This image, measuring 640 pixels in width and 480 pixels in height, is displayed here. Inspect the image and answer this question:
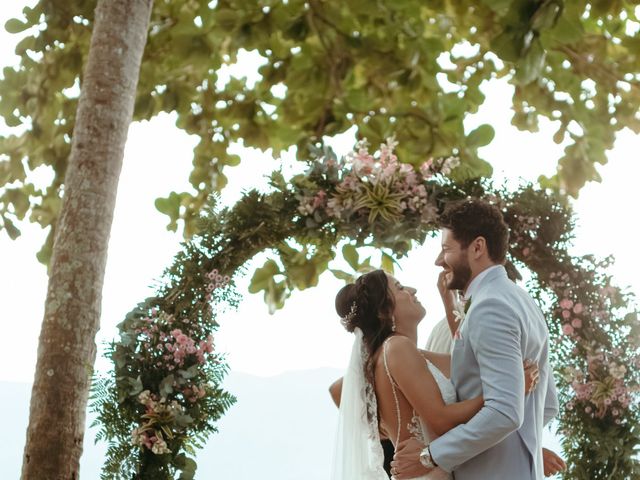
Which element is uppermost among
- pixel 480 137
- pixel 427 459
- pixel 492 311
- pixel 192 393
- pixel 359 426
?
pixel 480 137

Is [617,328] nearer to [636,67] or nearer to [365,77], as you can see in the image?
[636,67]

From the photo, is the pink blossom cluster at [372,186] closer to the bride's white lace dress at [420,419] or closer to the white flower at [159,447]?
the bride's white lace dress at [420,419]

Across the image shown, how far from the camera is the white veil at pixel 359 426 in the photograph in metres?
3.62

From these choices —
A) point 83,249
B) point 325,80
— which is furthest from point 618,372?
point 325,80

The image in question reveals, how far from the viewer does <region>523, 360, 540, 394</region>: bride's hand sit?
113 inches

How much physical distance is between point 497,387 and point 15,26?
6044 millimetres

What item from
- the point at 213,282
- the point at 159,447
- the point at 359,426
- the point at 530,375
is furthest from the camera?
the point at 213,282

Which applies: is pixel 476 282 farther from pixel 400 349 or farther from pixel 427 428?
pixel 427 428

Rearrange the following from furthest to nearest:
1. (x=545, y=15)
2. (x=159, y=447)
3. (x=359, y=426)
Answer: (x=545, y=15) < (x=159, y=447) < (x=359, y=426)

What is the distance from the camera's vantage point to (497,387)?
8.80 feet

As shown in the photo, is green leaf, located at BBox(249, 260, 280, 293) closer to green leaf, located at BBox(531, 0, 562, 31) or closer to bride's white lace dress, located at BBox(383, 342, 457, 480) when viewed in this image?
bride's white lace dress, located at BBox(383, 342, 457, 480)

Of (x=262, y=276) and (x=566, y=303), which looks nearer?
(x=566, y=303)

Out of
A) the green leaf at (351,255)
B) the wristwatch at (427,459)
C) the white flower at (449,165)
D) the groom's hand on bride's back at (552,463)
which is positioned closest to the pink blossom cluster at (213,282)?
the green leaf at (351,255)

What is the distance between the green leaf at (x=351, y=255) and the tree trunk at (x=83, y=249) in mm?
1336
